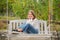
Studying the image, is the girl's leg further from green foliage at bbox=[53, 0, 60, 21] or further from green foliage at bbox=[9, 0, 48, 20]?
green foliage at bbox=[53, 0, 60, 21]

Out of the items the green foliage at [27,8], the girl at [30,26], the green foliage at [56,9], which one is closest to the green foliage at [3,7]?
the green foliage at [27,8]

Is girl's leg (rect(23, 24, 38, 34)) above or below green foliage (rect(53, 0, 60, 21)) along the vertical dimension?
below

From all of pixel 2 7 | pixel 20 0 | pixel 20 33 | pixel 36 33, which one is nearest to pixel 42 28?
pixel 36 33

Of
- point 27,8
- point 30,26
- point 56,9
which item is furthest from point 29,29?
point 56,9

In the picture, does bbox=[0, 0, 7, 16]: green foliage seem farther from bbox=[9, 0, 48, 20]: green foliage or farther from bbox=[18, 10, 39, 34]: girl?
bbox=[18, 10, 39, 34]: girl

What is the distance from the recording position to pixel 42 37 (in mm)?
1715

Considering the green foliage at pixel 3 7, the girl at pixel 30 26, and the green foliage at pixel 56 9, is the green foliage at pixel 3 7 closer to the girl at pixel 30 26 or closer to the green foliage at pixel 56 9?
the girl at pixel 30 26

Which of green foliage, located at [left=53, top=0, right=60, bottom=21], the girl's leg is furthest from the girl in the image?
green foliage, located at [left=53, top=0, right=60, bottom=21]

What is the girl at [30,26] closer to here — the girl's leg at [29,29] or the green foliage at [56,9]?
the girl's leg at [29,29]

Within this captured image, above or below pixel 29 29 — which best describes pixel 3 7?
above

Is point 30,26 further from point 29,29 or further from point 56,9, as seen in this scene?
point 56,9

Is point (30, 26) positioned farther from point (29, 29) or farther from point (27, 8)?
point (27, 8)

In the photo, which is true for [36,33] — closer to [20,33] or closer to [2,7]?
[20,33]

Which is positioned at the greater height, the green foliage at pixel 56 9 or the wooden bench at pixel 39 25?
the green foliage at pixel 56 9
